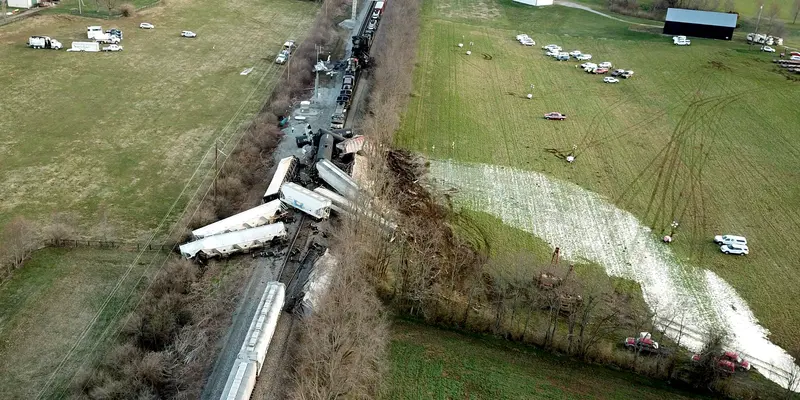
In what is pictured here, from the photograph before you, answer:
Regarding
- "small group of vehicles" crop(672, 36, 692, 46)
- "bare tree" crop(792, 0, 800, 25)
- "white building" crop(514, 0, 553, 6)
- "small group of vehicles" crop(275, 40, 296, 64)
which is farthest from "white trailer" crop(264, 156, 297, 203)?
"bare tree" crop(792, 0, 800, 25)

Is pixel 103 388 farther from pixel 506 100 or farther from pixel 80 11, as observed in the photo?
pixel 80 11

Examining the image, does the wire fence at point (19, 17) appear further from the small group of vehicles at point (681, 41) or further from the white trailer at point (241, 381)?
the small group of vehicles at point (681, 41)

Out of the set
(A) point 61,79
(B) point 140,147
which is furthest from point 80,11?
(B) point 140,147

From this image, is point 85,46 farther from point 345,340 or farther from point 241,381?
point 345,340

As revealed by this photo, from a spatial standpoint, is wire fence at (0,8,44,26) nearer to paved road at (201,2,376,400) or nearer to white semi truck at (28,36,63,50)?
white semi truck at (28,36,63,50)

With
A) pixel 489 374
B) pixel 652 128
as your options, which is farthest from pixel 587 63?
pixel 489 374

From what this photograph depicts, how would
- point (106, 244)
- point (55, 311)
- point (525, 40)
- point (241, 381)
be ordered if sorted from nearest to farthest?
point (241, 381), point (55, 311), point (106, 244), point (525, 40)
